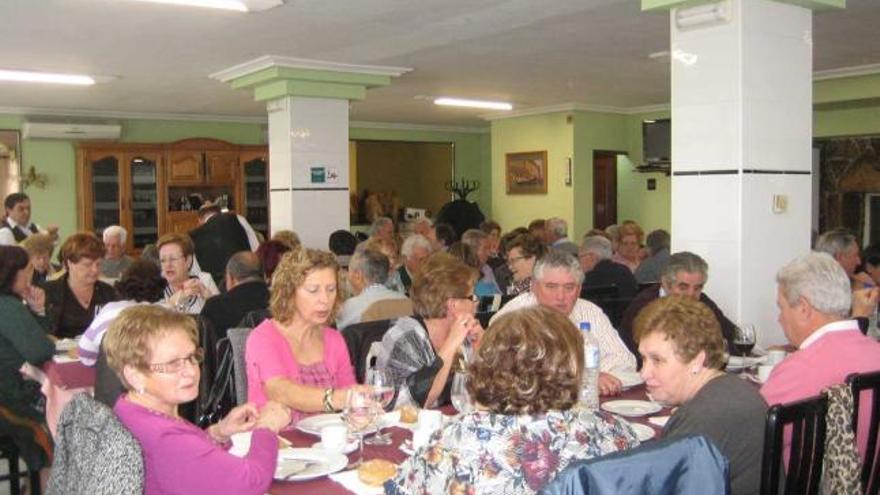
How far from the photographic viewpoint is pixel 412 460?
6.11ft

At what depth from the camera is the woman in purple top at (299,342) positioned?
297 centimetres

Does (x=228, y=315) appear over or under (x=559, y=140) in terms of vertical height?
under

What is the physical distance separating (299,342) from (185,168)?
9072 mm

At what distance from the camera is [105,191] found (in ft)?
37.1

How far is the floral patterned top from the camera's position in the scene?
174cm

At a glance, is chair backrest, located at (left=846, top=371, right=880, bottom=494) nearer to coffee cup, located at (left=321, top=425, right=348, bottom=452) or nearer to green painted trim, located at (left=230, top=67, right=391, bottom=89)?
coffee cup, located at (left=321, top=425, right=348, bottom=452)

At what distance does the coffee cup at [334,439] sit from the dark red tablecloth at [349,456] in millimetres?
43

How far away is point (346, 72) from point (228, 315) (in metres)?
3.59

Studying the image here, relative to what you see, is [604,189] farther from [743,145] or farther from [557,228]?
[743,145]

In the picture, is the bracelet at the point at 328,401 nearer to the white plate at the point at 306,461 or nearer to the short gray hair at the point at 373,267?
the white plate at the point at 306,461

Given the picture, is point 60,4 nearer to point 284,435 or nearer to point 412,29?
point 412,29

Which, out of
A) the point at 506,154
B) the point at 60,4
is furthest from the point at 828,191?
the point at 60,4

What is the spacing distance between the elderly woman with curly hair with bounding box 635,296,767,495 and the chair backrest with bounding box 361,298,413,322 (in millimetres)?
2154

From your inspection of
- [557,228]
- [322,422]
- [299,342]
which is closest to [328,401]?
[322,422]
